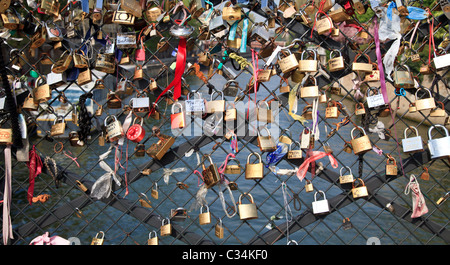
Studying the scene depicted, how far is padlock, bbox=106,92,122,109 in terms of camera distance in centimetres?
250

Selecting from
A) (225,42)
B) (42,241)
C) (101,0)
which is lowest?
(42,241)

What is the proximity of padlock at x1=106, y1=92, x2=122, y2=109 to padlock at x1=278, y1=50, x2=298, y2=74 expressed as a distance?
106cm

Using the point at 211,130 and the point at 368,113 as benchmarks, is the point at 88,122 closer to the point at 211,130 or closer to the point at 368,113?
the point at 211,130

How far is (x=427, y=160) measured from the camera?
8.61 feet

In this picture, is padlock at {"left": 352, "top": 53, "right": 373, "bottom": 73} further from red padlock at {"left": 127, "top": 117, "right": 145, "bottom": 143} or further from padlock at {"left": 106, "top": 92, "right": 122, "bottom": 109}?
padlock at {"left": 106, "top": 92, "right": 122, "bottom": 109}

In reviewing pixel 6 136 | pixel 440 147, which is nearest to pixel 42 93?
pixel 6 136

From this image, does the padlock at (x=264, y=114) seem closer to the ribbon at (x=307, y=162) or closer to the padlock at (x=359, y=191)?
the ribbon at (x=307, y=162)

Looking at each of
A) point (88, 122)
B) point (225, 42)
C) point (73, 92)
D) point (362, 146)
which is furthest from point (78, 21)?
point (73, 92)

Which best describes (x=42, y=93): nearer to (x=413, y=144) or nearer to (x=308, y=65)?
(x=308, y=65)

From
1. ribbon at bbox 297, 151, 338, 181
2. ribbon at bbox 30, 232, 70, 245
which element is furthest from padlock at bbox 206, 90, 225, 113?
ribbon at bbox 30, 232, 70, 245

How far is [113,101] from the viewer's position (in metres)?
2.52

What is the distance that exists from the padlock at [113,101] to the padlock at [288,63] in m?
1.06

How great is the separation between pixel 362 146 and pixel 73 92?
1054cm

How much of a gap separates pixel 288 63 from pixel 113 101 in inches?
44.8
